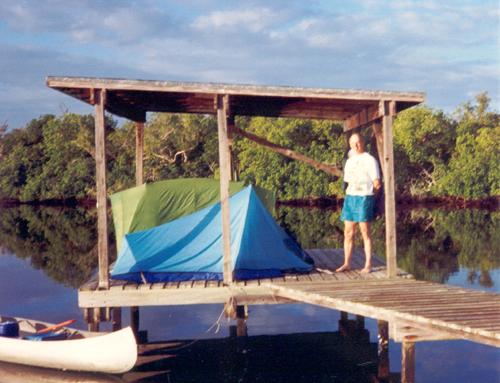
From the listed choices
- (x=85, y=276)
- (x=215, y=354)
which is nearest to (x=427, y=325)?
(x=215, y=354)

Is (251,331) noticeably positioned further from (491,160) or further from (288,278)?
(491,160)

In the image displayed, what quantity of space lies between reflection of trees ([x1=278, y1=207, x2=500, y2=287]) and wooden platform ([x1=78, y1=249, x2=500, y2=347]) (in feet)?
26.8

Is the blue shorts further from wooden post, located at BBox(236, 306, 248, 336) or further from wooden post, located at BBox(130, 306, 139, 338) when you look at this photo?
wooden post, located at BBox(130, 306, 139, 338)

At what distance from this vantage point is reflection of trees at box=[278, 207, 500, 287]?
60.7ft

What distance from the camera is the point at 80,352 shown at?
8203mm

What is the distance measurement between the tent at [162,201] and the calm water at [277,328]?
226cm

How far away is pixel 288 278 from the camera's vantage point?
9.26m

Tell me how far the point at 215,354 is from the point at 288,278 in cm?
220

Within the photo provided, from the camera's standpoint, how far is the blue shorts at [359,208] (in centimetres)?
936

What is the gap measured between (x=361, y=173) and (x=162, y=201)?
368 centimetres

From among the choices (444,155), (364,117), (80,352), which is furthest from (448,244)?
(444,155)

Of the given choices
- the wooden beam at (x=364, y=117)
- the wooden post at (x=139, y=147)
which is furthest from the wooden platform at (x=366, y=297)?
the wooden post at (x=139, y=147)

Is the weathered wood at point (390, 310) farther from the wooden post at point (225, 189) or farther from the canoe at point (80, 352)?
the canoe at point (80, 352)

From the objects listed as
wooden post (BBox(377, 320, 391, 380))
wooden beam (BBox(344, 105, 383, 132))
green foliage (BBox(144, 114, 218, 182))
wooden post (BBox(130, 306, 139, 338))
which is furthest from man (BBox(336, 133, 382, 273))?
green foliage (BBox(144, 114, 218, 182))
